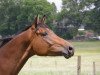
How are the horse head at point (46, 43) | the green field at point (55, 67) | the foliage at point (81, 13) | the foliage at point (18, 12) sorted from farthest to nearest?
the foliage at point (81, 13) → the foliage at point (18, 12) → the green field at point (55, 67) → the horse head at point (46, 43)

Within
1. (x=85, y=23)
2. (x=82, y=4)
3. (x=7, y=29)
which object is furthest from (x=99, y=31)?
(x=7, y=29)

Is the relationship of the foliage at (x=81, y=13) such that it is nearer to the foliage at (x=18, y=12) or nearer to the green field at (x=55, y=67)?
the foliage at (x=18, y=12)

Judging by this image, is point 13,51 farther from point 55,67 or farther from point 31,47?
point 55,67

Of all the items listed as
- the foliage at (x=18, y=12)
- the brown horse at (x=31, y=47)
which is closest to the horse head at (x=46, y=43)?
the brown horse at (x=31, y=47)

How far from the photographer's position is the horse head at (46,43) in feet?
19.1

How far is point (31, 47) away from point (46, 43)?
0.23 m

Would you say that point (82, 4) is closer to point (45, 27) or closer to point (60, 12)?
point (60, 12)

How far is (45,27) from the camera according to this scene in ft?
19.5

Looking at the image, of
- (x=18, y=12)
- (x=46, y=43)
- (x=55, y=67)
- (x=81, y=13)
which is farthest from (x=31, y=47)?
(x=81, y=13)

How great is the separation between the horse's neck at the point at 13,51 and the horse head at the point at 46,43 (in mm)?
145

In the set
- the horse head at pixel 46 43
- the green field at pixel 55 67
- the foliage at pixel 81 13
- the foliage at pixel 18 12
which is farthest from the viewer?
the foliage at pixel 81 13

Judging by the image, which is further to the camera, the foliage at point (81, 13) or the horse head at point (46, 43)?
the foliage at point (81, 13)

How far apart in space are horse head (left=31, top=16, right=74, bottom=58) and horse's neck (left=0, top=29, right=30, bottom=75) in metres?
0.14

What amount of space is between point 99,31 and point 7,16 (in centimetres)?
2159
